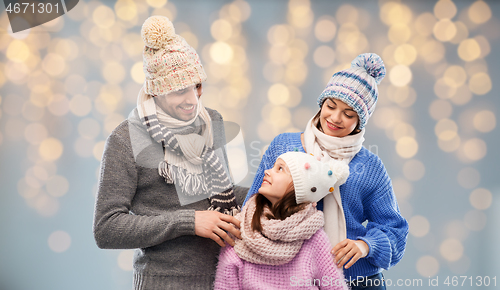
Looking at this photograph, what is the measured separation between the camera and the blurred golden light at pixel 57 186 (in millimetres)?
2146

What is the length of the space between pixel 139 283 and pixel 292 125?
129cm

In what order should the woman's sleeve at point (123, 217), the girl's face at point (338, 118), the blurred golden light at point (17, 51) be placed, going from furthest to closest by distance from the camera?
the blurred golden light at point (17, 51) < the girl's face at point (338, 118) < the woman's sleeve at point (123, 217)

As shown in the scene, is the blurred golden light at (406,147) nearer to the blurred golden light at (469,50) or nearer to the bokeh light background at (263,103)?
the bokeh light background at (263,103)

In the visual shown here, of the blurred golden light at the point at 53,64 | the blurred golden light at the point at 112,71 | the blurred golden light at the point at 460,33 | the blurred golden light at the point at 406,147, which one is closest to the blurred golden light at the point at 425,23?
the blurred golden light at the point at 460,33

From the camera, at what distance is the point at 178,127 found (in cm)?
118

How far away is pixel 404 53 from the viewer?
7.32 feet

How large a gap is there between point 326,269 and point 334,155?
326 mm

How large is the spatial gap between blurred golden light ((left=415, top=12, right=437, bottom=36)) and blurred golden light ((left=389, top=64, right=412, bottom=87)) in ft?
0.70

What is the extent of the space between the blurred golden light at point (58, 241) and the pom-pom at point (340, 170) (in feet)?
5.44

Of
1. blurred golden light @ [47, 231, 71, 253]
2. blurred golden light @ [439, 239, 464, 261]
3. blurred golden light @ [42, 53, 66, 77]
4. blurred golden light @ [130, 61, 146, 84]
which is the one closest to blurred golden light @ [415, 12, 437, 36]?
blurred golden light @ [439, 239, 464, 261]

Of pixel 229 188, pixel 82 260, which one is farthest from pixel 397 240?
pixel 82 260

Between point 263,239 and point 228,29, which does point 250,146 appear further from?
point 263,239

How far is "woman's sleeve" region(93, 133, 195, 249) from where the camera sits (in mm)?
1057

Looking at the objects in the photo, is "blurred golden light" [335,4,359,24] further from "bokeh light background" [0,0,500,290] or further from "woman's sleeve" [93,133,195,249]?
"woman's sleeve" [93,133,195,249]
